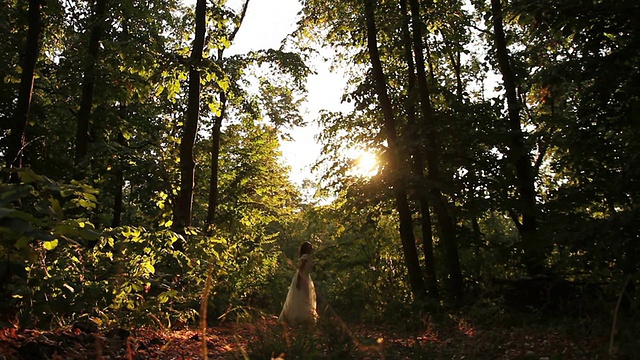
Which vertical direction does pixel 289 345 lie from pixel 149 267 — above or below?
below

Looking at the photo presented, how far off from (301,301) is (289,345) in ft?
16.0

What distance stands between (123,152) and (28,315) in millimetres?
5436

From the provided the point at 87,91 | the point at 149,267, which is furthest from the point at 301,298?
the point at 87,91

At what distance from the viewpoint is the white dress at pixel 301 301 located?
35.0 ft

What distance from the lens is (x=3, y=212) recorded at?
2258 mm

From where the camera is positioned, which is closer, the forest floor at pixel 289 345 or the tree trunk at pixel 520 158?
the forest floor at pixel 289 345

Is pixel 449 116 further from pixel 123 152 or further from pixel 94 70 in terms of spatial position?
pixel 94 70

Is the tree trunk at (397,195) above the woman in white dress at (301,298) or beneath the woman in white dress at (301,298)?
above

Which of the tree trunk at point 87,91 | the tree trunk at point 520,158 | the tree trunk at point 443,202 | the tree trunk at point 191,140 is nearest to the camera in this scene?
the tree trunk at point 520,158

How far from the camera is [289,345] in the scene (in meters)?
6.01

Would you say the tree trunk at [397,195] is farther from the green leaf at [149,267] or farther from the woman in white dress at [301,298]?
the green leaf at [149,267]

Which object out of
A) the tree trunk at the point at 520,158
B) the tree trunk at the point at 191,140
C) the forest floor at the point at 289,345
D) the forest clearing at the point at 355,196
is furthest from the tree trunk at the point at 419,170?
the tree trunk at the point at 191,140

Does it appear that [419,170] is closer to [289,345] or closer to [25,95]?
[289,345]

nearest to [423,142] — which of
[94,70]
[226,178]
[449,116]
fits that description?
[449,116]
